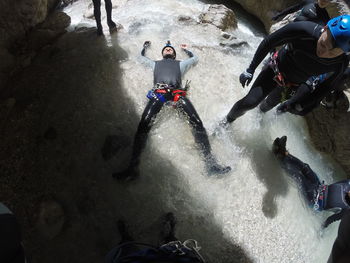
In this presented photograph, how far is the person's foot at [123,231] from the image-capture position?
3229mm

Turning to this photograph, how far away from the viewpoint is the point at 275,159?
14.2 ft

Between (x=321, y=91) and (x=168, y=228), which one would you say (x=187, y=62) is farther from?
(x=168, y=228)

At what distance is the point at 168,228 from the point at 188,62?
2.98 meters

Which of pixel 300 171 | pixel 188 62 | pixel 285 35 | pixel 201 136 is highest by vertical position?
pixel 285 35

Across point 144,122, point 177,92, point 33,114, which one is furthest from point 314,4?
point 33,114

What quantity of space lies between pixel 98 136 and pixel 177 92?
141 centimetres

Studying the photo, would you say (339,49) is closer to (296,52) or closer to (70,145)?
(296,52)

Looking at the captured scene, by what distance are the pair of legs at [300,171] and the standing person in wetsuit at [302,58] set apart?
2.70 ft

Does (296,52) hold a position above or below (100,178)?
above

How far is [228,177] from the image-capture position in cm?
401

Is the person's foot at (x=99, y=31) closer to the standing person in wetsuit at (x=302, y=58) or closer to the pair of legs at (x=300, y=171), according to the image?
the standing person in wetsuit at (x=302, y=58)

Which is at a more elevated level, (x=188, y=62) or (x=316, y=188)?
(x=188, y=62)

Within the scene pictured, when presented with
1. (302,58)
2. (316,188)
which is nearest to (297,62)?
(302,58)

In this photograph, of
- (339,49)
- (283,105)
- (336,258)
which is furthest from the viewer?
(283,105)
